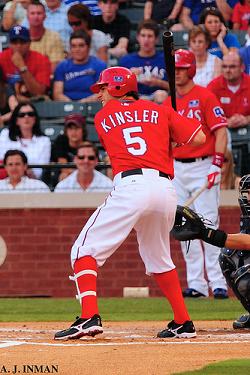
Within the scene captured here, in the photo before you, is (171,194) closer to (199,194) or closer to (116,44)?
(199,194)

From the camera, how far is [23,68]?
1452 cm

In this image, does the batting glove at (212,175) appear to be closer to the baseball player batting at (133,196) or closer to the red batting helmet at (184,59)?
the red batting helmet at (184,59)

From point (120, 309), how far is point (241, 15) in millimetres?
5881

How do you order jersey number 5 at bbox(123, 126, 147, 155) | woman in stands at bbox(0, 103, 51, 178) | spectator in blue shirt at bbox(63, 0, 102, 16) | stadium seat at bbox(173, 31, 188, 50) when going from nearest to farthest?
jersey number 5 at bbox(123, 126, 147, 155), woman in stands at bbox(0, 103, 51, 178), stadium seat at bbox(173, 31, 188, 50), spectator in blue shirt at bbox(63, 0, 102, 16)

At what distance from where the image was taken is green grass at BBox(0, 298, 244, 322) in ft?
32.5

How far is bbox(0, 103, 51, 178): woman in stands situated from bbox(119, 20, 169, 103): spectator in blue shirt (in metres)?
1.58

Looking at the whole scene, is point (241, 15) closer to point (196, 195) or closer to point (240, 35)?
point (240, 35)

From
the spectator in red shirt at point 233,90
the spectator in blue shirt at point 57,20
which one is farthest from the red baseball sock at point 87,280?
the spectator in blue shirt at point 57,20

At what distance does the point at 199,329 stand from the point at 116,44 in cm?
774

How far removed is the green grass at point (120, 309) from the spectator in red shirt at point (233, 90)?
249cm

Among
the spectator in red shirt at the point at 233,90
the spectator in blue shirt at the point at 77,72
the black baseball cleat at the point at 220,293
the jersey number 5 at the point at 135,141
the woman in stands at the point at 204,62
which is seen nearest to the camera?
the jersey number 5 at the point at 135,141

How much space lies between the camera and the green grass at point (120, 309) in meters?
9.91

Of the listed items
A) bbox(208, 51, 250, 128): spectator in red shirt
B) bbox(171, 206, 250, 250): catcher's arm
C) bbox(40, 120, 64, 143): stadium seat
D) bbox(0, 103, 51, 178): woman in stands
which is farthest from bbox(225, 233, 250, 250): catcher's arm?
bbox(40, 120, 64, 143): stadium seat

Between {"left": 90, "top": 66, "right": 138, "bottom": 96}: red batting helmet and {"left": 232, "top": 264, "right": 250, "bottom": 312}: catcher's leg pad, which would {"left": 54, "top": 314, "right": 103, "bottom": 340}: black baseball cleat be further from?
{"left": 90, "top": 66, "right": 138, "bottom": 96}: red batting helmet
